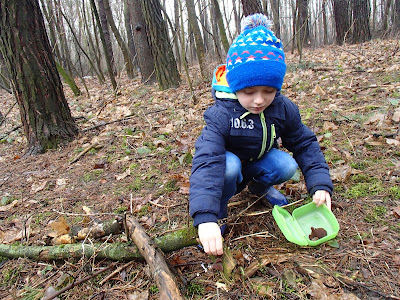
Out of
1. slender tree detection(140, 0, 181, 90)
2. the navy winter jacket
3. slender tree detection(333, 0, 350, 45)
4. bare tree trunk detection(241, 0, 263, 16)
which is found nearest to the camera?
the navy winter jacket

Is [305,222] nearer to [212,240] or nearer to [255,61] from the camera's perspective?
[212,240]

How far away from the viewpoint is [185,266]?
159 cm

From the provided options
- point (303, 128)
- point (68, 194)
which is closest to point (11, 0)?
point (68, 194)

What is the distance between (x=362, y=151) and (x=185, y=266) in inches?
73.4

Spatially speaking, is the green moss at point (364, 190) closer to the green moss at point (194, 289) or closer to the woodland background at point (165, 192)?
the woodland background at point (165, 192)

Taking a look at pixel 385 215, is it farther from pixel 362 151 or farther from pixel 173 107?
pixel 173 107

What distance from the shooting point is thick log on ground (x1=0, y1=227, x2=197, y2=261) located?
158 cm

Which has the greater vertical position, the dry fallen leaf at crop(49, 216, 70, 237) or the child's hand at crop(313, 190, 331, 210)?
the child's hand at crop(313, 190, 331, 210)

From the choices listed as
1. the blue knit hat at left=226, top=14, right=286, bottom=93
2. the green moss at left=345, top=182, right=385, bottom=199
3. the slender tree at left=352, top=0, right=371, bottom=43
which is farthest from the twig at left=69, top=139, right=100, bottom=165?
the slender tree at left=352, top=0, right=371, bottom=43

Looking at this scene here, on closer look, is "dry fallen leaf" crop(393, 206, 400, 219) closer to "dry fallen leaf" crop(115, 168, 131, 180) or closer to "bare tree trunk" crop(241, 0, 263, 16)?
"dry fallen leaf" crop(115, 168, 131, 180)

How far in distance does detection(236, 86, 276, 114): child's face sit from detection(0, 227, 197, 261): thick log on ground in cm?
80

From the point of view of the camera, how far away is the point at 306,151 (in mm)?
1818

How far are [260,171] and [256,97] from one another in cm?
57

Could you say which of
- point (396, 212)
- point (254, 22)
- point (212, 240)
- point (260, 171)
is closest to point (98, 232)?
point (212, 240)
